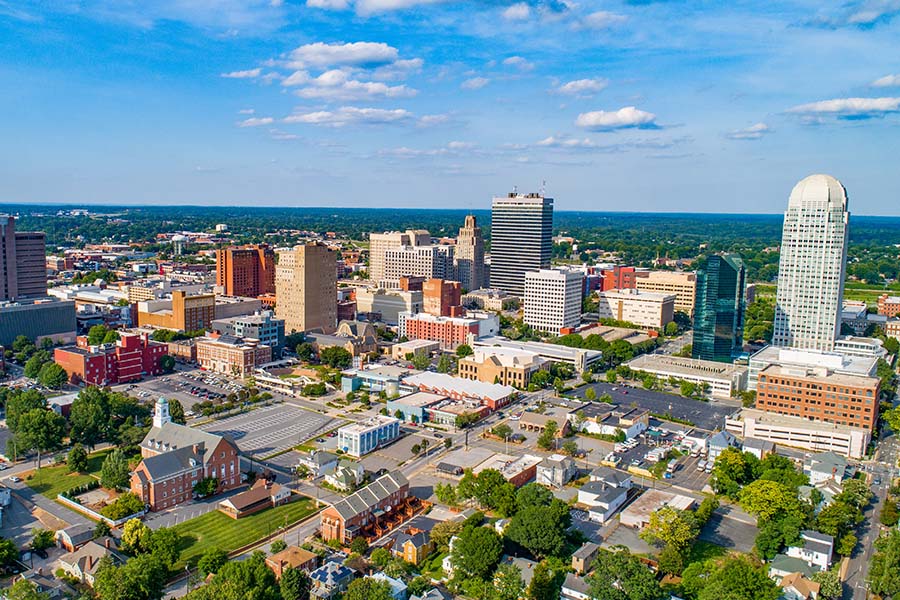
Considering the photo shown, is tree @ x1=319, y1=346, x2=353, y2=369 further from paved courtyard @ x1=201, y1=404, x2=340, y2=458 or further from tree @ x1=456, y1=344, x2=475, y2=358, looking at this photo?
paved courtyard @ x1=201, y1=404, x2=340, y2=458

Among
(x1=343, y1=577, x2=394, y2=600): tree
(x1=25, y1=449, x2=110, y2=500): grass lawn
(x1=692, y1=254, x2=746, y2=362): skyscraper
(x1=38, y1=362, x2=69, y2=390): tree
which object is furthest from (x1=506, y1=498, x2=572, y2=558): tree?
(x1=38, y1=362, x2=69, y2=390): tree

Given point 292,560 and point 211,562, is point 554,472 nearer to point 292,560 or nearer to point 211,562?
point 292,560

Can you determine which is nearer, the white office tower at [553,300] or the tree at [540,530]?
the tree at [540,530]

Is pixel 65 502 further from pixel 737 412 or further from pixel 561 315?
pixel 561 315

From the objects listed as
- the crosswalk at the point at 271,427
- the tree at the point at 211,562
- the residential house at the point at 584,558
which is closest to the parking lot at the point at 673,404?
the crosswalk at the point at 271,427

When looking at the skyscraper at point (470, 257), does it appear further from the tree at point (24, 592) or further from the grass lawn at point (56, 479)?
the tree at point (24, 592)

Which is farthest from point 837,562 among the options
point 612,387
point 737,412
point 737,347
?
point 737,347
